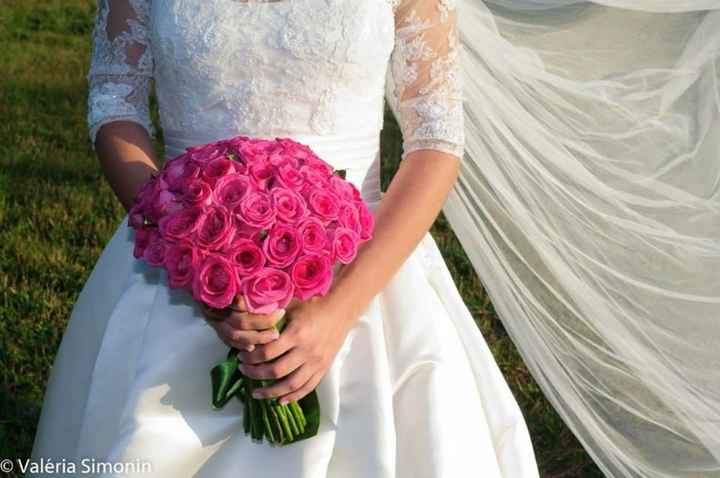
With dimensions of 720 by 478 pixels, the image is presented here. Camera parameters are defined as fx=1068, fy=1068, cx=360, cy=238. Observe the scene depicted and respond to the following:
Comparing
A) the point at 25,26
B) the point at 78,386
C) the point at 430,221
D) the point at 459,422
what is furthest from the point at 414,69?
the point at 25,26

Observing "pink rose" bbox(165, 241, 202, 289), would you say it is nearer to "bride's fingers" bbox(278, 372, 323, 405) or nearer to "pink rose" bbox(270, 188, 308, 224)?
"pink rose" bbox(270, 188, 308, 224)

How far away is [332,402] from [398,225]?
47cm

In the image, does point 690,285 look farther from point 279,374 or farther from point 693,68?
point 279,374

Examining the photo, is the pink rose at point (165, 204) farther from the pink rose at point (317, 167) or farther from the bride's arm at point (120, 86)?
the bride's arm at point (120, 86)

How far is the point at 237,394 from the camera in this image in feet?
7.72

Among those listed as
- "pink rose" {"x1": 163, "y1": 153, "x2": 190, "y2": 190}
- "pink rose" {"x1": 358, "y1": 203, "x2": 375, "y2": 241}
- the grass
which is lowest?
the grass

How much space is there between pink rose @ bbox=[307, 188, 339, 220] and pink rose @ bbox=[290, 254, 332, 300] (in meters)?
0.09

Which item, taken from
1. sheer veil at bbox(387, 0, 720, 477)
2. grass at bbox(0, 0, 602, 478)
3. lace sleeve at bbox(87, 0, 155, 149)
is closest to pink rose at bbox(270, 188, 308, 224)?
lace sleeve at bbox(87, 0, 155, 149)

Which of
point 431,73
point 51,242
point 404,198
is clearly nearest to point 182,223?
point 404,198

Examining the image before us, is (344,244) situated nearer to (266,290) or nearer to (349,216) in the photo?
(349,216)

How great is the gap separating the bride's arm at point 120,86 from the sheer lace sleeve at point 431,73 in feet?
2.33

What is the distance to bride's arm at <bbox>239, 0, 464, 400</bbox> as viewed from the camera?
227cm

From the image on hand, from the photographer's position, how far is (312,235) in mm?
2180

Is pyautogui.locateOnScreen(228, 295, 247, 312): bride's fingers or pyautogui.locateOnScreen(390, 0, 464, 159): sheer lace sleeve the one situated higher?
pyautogui.locateOnScreen(390, 0, 464, 159): sheer lace sleeve
